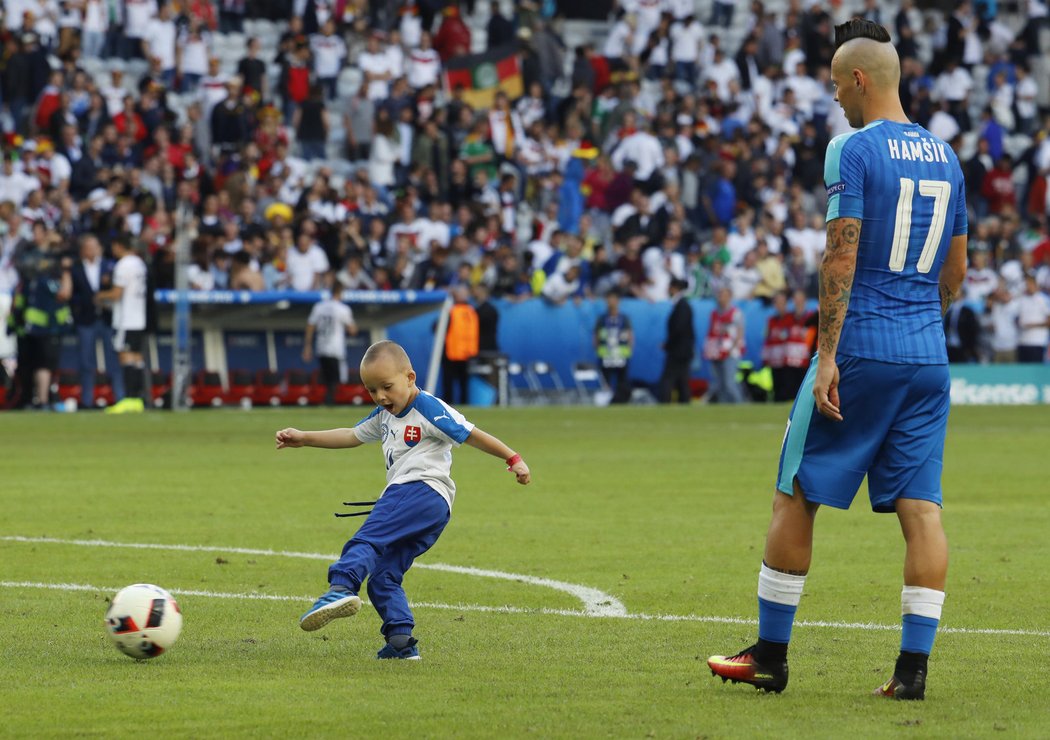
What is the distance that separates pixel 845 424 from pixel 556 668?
1468mm

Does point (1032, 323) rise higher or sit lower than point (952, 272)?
lower

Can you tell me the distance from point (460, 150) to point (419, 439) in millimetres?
25932

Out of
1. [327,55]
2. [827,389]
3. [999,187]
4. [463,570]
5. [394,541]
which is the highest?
[327,55]

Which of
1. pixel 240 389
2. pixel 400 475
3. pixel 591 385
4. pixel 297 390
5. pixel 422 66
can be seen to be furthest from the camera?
pixel 422 66

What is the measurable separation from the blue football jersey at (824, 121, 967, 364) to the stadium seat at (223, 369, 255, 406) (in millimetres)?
23322

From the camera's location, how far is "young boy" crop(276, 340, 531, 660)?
7.16m

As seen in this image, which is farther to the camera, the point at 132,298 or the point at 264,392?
the point at 264,392

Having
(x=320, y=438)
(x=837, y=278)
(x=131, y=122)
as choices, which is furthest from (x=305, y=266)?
(x=837, y=278)

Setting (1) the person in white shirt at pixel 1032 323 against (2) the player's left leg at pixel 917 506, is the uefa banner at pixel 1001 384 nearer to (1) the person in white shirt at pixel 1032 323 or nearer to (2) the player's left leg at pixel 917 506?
(1) the person in white shirt at pixel 1032 323

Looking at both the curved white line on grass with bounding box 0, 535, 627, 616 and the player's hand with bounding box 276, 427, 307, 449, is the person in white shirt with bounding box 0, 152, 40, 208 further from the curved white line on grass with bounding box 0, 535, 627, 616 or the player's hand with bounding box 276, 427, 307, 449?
the player's hand with bounding box 276, 427, 307, 449

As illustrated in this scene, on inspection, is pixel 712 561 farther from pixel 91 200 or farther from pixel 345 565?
pixel 91 200

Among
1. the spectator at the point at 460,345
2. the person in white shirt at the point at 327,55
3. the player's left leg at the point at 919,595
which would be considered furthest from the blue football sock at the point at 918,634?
the person in white shirt at the point at 327,55

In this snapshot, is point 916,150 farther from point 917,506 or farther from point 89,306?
point 89,306

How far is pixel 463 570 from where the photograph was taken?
1023 centimetres
